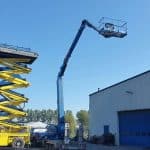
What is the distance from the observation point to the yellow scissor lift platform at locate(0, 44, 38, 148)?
127ft

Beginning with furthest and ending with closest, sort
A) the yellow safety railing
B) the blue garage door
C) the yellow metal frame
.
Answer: the blue garage door
the yellow safety railing
the yellow metal frame

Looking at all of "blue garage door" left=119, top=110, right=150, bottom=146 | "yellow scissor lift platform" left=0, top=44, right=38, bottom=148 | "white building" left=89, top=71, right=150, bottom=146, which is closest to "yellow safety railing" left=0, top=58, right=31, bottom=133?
"yellow scissor lift platform" left=0, top=44, right=38, bottom=148

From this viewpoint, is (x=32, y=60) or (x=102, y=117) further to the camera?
(x=102, y=117)

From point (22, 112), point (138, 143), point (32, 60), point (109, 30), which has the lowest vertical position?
point (138, 143)

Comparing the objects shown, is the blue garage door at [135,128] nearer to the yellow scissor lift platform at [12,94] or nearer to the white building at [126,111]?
the white building at [126,111]

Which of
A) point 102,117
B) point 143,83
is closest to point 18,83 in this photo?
point 143,83

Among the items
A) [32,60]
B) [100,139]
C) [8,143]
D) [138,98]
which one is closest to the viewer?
[8,143]

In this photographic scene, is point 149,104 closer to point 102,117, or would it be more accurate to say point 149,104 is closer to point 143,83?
point 143,83

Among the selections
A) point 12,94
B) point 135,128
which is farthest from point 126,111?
point 12,94

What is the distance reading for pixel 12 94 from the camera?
132 ft

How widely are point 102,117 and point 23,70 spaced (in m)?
18.4

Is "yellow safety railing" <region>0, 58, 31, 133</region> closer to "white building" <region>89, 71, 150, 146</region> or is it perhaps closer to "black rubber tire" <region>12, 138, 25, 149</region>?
"black rubber tire" <region>12, 138, 25, 149</region>

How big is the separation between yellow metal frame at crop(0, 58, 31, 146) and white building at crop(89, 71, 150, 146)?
12.8 metres

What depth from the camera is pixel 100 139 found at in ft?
171
